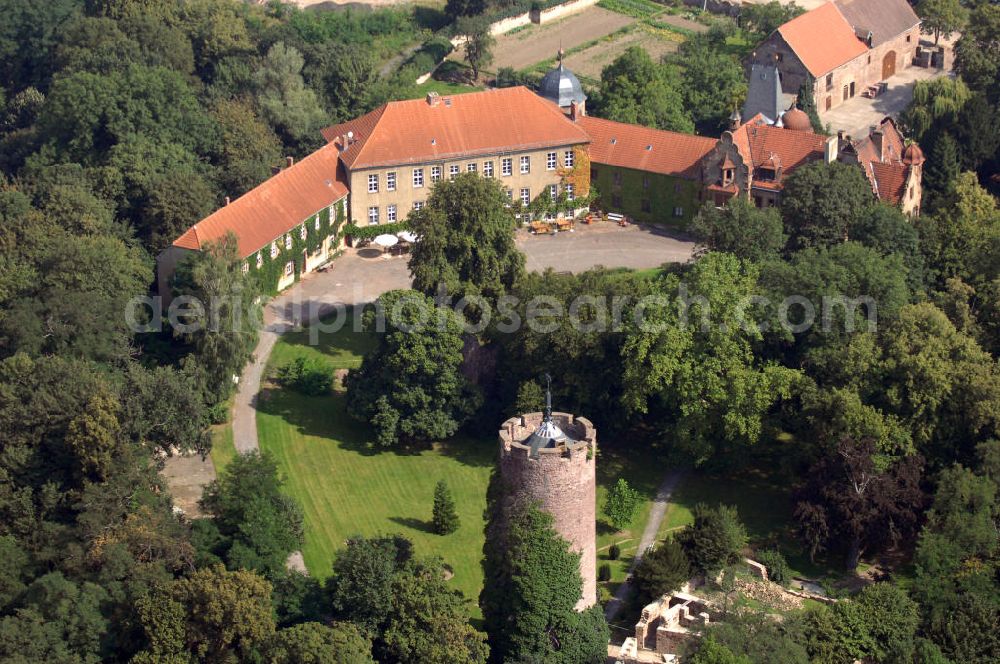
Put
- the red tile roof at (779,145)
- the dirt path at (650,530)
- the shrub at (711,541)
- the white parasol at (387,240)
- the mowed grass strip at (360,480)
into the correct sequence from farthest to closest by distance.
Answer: the red tile roof at (779,145) → the white parasol at (387,240) → the mowed grass strip at (360,480) → the dirt path at (650,530) → the shrub at (711,541)

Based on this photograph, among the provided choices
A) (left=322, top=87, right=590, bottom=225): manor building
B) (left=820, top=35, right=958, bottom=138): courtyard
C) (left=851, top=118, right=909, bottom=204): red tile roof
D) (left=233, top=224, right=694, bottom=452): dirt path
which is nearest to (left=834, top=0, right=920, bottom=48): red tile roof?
(left=820, top=35, right=958, bottom=138): courtyard

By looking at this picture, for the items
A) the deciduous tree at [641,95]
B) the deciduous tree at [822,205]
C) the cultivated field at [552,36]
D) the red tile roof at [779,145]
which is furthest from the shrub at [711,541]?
the cultivated field at [552,36]

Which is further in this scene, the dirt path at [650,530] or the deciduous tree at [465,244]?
the deciduous tree at [465,244]

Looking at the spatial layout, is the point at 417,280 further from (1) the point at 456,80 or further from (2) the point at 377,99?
(1) the point at 456,80

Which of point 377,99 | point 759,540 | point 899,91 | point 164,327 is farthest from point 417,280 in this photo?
point 899,91

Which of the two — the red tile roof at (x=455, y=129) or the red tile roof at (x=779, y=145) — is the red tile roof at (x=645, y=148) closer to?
the red tile roof at (x=455, y=129)

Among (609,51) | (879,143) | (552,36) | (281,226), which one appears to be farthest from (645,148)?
(552,36)
